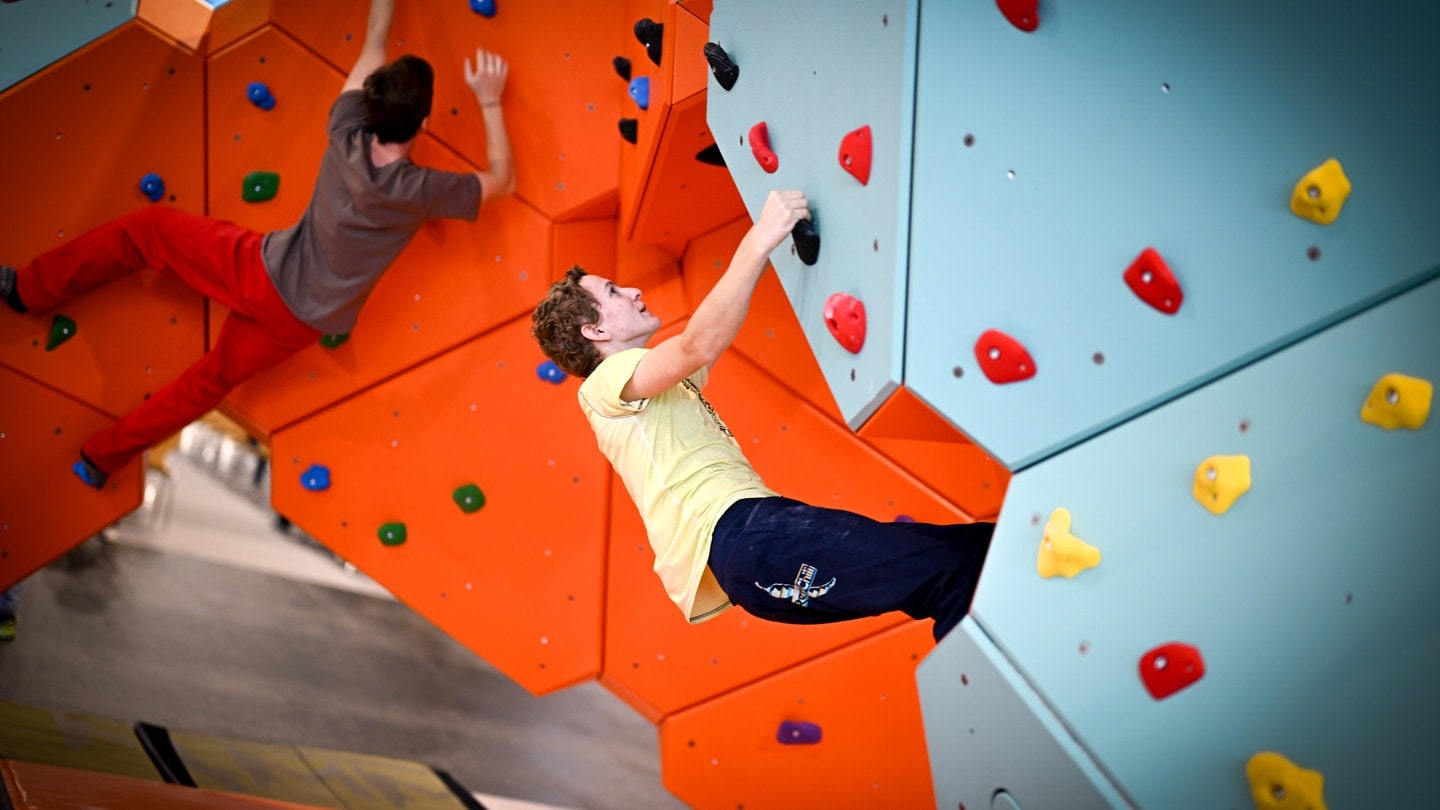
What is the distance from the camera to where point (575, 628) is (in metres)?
3.88

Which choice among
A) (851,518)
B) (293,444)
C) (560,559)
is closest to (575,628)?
(560,559)

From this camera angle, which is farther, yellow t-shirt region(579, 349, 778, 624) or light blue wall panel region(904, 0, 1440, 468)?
yellow t-shirt region(579, 349, 778, 624)

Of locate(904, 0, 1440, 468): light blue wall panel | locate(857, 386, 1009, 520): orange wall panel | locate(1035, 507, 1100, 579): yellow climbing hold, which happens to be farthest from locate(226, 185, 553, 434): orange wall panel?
locate(1035, 507, 1100, 579): yellow climbing hold

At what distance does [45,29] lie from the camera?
139 inches

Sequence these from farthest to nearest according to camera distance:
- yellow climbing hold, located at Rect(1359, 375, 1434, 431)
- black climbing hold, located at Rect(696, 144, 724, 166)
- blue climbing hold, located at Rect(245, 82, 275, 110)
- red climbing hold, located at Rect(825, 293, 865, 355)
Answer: blue climbing hold, located at Rect(245, 82, 275, 110)
black climbing hold, located at Rect(696, 144, 724, 166)
red climbing hold, located at Rect(825, 293, 865, 355)
yellow climbing hold, located at Rect(1359, 375, 1434, 431)

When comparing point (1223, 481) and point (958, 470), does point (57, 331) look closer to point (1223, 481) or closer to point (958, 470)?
point (958, 470)

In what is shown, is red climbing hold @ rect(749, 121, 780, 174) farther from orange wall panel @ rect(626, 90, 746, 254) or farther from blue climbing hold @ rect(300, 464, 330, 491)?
blue climbing hold @ rect(300, 464, 330, 491)

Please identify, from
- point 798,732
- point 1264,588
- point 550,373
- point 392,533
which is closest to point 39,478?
point 392,533

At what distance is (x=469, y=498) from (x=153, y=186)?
4.13ft

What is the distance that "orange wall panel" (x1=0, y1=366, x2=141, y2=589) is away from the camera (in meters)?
3.67

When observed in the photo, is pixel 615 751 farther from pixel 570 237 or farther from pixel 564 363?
pixel 564 363

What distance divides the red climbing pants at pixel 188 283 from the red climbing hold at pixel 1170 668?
2579mm

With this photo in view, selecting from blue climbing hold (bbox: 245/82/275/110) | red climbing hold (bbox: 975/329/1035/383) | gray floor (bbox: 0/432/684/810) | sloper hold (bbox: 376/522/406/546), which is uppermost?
blue climbing hold (bbox: 245/82/275/110)

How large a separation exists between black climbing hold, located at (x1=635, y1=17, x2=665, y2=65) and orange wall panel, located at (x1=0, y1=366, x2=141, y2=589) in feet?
6.49
